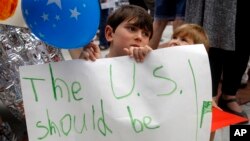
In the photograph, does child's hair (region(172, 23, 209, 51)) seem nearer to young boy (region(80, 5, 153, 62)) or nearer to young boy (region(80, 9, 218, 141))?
young boy (region(80, 9, 218, 141))

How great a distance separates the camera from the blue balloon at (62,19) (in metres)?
0.81

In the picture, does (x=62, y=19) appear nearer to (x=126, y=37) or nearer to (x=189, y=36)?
(x=126, y=37)

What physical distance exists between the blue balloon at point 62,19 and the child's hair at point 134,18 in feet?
1.61

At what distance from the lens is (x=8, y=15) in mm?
885

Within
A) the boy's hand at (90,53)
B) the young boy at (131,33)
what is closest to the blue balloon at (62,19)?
the boy's hand at (90,53)

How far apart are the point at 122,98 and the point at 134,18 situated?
18.4 inches

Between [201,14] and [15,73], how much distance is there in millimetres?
1059

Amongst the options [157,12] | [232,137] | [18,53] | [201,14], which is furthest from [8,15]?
[157,12]

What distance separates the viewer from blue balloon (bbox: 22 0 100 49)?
814 millimetres

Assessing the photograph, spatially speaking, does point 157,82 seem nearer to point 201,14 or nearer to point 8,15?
point 8,15

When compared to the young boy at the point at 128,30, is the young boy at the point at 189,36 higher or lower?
lower

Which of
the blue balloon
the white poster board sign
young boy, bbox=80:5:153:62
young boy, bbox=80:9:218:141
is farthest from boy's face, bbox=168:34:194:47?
the blue balloon

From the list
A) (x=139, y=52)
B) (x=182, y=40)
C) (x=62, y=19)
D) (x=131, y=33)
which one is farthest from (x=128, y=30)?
(x=62, y=19)

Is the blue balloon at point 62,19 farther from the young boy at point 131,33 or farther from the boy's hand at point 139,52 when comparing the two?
the young boy at point 131,33
